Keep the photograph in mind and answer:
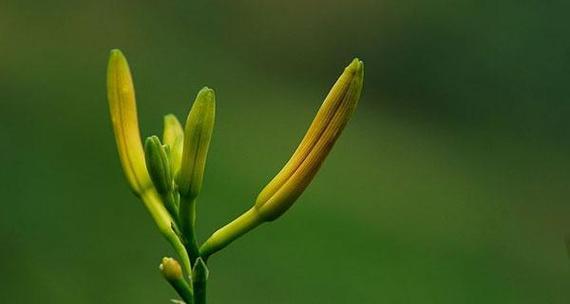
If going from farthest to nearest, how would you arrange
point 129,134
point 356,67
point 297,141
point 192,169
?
point 297,141 < point 129,134 < point 192,169 < point 356,67

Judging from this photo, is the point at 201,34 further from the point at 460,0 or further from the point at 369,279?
the point at 369,279

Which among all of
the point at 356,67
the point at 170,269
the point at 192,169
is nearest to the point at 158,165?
the point at 192,169

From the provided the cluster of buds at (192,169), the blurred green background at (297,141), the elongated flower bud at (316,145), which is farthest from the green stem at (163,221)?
the blurred green background at (297,141)

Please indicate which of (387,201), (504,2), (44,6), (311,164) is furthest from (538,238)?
(311,164)

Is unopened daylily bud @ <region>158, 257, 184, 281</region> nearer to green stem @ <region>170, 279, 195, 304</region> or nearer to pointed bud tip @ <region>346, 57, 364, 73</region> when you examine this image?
green stem @ <region>170, 279, 195, 304</region>

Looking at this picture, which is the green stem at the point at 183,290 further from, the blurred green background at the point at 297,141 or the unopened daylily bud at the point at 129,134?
the blurred green background at the point at 297,141

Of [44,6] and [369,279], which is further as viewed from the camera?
[44,6]

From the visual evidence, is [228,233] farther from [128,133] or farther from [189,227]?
[128,133]
